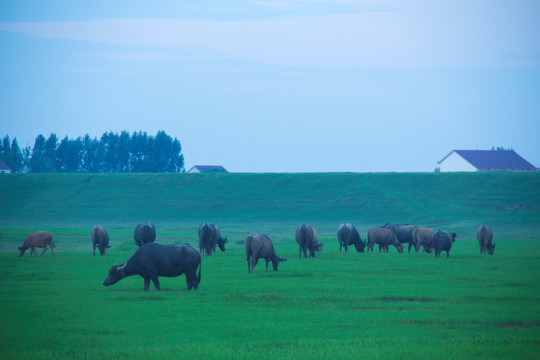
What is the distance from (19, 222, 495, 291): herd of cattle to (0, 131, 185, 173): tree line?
100548 millimetres

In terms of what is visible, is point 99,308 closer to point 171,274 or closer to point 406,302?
point 171,274

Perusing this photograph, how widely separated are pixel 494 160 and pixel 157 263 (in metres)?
105

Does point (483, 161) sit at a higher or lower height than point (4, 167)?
lower

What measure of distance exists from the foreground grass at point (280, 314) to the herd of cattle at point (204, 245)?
759 millimetres

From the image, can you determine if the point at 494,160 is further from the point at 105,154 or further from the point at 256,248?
the point at 256,248

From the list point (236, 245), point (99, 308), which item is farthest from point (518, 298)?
point (236, 245)

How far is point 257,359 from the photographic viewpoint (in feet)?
49.8

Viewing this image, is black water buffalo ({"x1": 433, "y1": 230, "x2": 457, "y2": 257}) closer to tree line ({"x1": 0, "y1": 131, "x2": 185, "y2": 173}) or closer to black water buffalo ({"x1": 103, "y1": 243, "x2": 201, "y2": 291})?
black water buffalo ({"x1": 103, "y1": 243, "x2": 201, "y2": 291})

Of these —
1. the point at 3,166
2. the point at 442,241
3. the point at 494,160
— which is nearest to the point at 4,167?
the point at 3,166

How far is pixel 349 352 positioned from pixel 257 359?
2.01 meters

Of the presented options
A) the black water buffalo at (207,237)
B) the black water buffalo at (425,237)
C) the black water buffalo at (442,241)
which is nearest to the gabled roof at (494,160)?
the black water buffalo at (425,237)

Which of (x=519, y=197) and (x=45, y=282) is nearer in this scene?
(x=45, y=282)

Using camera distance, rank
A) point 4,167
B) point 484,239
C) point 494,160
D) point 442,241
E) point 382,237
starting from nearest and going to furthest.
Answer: point 442,241 → point 484,239 → point 382,237 → point 494,160 → point 4,167

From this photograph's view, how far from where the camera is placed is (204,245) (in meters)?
41.4
